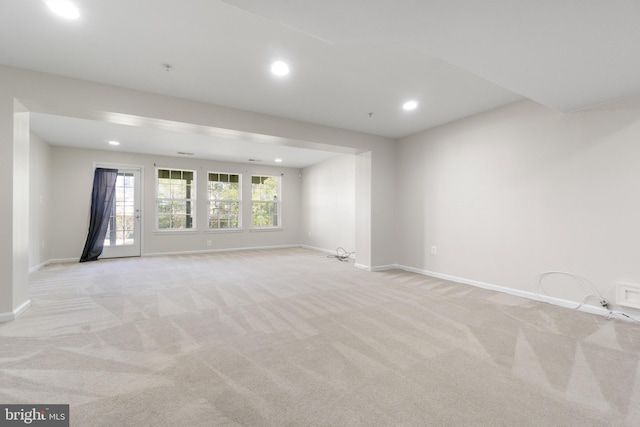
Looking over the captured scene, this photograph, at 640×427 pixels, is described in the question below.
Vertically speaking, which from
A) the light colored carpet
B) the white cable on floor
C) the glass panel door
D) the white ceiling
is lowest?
the light colored carpet

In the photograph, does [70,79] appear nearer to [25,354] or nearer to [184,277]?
[25,354]

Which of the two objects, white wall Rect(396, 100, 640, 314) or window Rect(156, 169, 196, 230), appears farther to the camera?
window Rect(156, 169, 196, 230)

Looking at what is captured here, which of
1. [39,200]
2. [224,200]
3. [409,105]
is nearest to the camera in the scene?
[409,105]

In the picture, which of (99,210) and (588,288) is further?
(99,210)

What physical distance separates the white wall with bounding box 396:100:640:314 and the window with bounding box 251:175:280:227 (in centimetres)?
482

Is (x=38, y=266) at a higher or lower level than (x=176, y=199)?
lower

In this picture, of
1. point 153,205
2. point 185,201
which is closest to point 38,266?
point 153,205

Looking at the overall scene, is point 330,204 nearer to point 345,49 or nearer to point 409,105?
point 409,105

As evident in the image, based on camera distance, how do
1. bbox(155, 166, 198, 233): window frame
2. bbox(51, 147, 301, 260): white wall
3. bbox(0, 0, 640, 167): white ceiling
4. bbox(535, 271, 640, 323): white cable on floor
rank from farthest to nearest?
bbox(155, 166, 198, 233): window frame → bbox(51, 147, 301, 260): white wall → bbox(535, 271, 640, 323): white cable on floor → bbox(0, 0, 640, 167): white ceiling

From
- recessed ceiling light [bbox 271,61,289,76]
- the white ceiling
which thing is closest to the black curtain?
the white ceiling

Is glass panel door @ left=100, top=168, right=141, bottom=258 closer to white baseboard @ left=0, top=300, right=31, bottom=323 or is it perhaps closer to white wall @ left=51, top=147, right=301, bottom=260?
white wall @ left=51, top=147, right=301, bottom=260

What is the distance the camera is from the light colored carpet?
57.4 inches

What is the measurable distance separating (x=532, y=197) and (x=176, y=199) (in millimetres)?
7452

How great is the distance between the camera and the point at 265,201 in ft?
27.8
